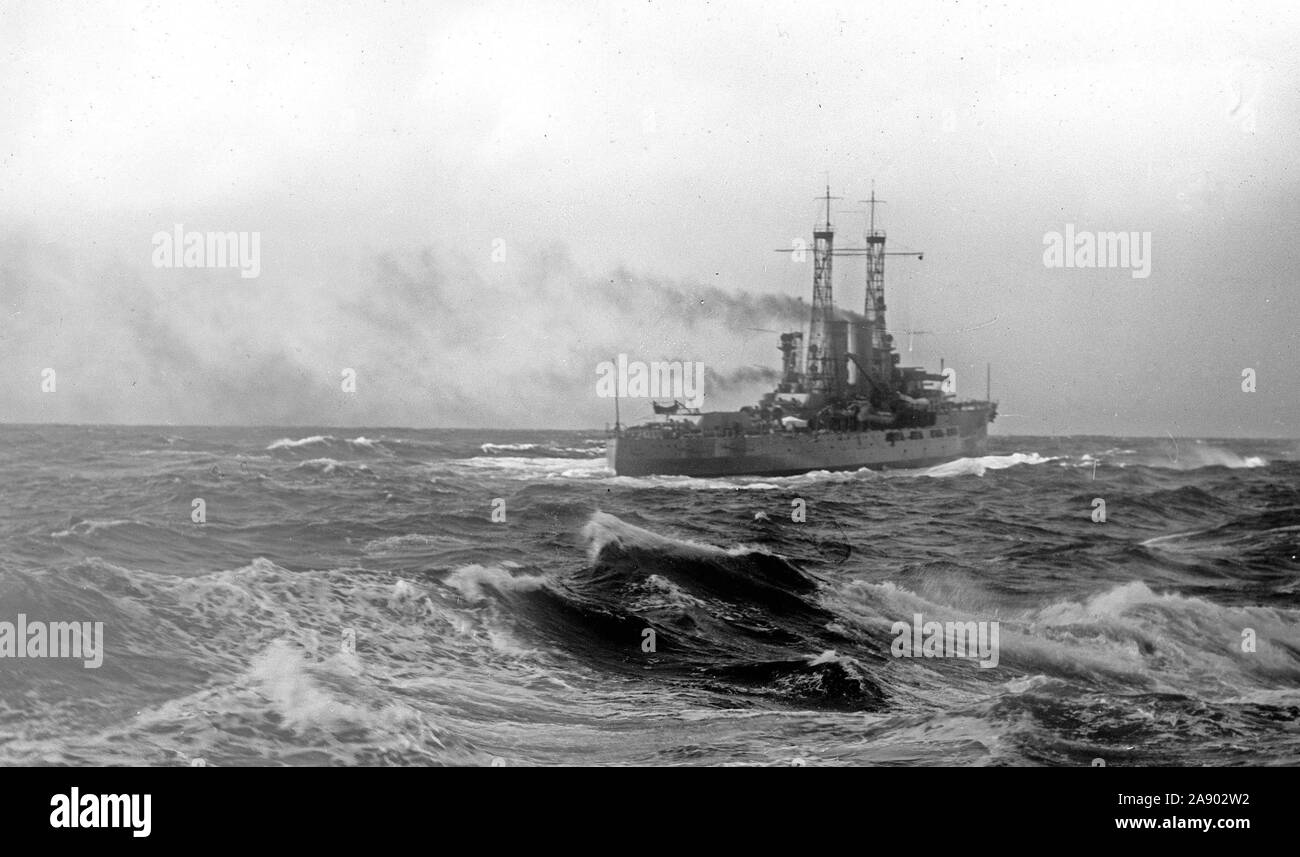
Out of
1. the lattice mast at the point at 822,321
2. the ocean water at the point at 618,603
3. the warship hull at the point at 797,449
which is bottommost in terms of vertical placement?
the ocean water at the point at 618,603

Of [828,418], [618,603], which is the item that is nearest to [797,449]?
[828,418]

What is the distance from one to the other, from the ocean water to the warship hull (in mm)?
199

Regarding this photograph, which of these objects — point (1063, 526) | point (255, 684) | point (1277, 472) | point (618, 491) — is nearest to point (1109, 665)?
point (1063, 526)

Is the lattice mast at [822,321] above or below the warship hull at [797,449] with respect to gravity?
above

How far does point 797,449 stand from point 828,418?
2.95 feet

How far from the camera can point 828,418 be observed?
8695 mm

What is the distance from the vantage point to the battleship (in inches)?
245

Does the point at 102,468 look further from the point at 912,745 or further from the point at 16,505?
the point at 912,745

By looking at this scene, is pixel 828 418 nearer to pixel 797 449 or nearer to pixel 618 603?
pixel 797 449

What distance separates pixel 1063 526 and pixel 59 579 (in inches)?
211

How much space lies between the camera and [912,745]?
4.80 metres

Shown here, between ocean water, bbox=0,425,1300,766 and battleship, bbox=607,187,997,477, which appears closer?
ocean water, bbox=0,425,1300,766

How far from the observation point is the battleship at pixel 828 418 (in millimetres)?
6211
